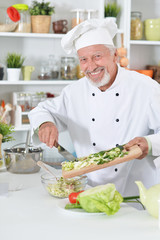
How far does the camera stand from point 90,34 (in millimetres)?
2197

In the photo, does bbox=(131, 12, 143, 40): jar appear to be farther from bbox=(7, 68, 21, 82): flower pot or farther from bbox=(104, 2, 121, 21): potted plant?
bbox=(7, 68, 21, 82): flower pot

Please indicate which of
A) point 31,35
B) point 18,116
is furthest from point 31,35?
point 18,116

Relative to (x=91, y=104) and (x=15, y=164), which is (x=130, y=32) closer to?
(x=91, y=104)

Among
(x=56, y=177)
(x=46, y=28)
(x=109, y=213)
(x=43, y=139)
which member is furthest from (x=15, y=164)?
(x=46, y=28)

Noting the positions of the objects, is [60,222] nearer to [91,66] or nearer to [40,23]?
[91,66]

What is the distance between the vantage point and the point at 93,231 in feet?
4.54

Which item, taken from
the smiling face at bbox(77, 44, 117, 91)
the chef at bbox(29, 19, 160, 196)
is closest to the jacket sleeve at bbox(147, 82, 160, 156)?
the chef at bbox(29, 19, 160, 196)

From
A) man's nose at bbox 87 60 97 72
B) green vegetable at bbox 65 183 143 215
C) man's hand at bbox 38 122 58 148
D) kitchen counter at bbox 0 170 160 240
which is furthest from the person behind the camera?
man's nose at bbox 87 60 97 72

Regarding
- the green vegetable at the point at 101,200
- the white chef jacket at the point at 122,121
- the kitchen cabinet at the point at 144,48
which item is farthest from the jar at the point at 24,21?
the green vegetable at the point at 101,200

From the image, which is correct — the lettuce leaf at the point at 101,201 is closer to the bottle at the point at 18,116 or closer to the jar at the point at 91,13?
the bottle at the point at 18,116

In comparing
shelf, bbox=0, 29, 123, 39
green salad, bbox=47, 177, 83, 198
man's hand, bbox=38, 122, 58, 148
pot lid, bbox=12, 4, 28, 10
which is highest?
pot lid, bbox=12, 4, 28, 10

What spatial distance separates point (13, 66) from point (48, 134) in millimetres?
1885

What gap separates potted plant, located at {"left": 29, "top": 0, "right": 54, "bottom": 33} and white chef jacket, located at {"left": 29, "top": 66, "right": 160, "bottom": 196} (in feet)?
5.39

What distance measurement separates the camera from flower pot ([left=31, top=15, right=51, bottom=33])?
3788mm
